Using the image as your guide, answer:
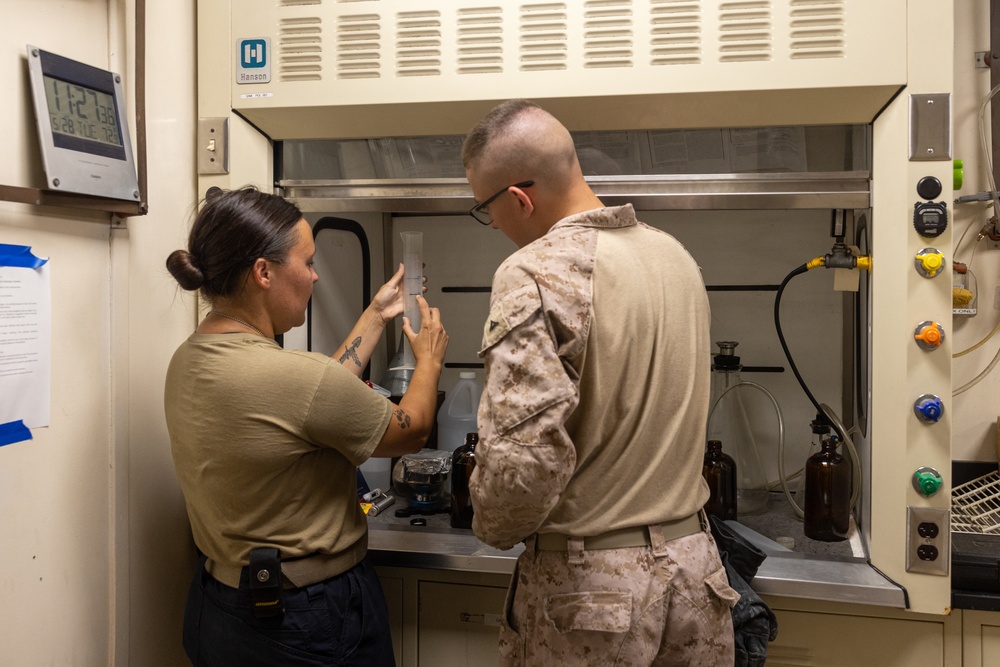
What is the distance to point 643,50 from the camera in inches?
55.3

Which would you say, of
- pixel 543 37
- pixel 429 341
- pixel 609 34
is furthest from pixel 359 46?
pixel 429 341

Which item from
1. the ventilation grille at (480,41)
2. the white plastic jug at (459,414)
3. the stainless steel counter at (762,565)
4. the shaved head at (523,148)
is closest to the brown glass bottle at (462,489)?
the stainless steel counter at (762,565)

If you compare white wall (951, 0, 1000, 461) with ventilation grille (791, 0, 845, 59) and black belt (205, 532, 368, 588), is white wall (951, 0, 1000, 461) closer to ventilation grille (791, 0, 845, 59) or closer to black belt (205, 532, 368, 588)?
ventilation grille (791, 0, 845, 59)

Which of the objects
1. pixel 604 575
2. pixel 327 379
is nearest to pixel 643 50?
pixel 327 379

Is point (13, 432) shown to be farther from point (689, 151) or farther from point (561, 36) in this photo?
point (689, 151)

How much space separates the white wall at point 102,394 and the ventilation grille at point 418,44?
1.59 feet

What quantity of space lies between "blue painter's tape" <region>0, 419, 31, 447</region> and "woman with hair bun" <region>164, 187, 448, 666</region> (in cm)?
22

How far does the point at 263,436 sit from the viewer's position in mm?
1156

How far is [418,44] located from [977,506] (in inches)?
66.8

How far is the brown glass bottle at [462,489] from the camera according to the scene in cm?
168

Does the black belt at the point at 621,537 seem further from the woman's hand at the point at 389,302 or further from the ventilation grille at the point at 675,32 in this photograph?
the ventilation grille at the point at 675,32

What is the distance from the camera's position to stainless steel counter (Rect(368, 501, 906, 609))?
4.43 feet

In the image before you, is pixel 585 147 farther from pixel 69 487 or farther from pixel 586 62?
pixel 69 487

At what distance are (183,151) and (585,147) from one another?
90cm
